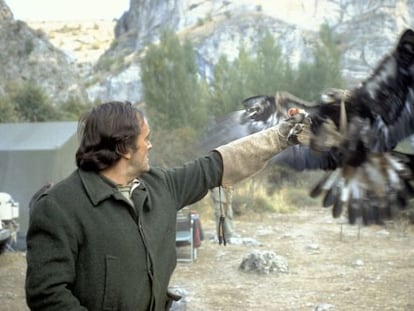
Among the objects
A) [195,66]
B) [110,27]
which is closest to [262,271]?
[195,66]

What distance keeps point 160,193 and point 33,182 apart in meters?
9.43

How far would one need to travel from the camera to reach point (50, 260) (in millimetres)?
2096

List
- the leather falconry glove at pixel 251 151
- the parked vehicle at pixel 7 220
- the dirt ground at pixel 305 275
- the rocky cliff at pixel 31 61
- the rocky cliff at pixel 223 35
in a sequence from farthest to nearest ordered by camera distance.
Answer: the rocky cliff at pixel 223 35, the rocky cliff at pixel 31 61, the parked vehicle at pixel 7 220, the dirt ground at pixel 305 275, the leather falconry glove at pixel 251 151

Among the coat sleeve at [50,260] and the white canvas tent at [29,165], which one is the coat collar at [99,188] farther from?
the white canvas tent at [29,165]

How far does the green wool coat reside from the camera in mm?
2104

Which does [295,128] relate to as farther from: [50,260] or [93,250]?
[50,260]

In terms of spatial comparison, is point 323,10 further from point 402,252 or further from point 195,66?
point 402,252

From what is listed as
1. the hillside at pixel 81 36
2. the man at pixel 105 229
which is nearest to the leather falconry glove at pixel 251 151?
the man at pixel 105 229

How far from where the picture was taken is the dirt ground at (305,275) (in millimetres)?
7645

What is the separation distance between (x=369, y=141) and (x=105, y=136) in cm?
209

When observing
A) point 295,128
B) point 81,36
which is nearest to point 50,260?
point 295,128

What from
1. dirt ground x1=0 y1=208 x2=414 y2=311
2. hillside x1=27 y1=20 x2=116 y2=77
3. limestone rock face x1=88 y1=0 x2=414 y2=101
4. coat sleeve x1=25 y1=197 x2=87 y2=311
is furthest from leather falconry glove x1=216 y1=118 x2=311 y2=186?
hillside x1=27 y1=20 x2=116 y2=77

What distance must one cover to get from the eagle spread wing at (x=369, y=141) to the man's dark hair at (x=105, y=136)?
1385mm

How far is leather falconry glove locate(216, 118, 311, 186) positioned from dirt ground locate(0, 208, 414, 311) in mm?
4636
